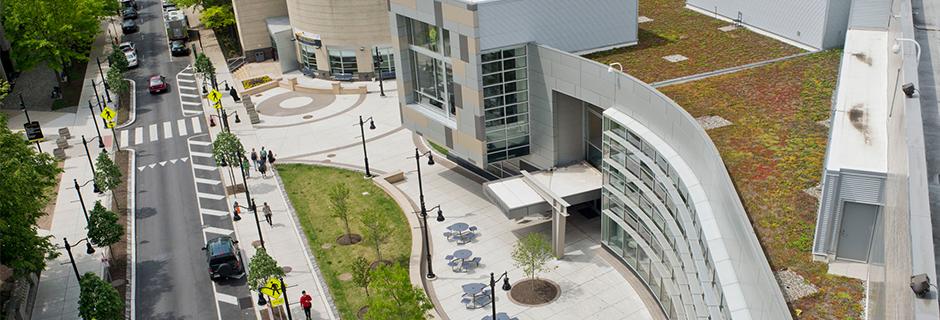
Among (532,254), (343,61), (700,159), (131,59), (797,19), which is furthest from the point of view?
(131,59)

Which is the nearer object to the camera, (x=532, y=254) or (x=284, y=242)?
(x=532, y=254)

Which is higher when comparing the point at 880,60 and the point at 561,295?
the point at 880,60

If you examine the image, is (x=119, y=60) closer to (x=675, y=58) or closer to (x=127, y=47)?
(x=127, y=47)

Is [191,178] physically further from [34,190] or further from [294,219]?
[34,190]

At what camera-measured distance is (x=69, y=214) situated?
48531mm

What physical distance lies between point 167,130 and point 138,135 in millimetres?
2203


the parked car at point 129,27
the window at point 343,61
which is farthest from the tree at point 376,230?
the parked car at point 129,27

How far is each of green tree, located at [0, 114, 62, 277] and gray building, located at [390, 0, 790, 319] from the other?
64.9ft

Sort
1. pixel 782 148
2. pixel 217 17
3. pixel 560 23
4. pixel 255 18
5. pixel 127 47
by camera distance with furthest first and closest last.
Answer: pixel 127 47
pixel 217 17
pixel 255 18
pixel 560 23
pixel 782 148

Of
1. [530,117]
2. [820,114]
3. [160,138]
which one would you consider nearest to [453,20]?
[530,117]

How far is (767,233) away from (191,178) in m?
41.1

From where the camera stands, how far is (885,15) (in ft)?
105

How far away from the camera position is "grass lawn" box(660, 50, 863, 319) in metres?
20.7

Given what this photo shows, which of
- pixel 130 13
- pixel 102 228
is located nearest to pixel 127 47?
pixel 130 13
